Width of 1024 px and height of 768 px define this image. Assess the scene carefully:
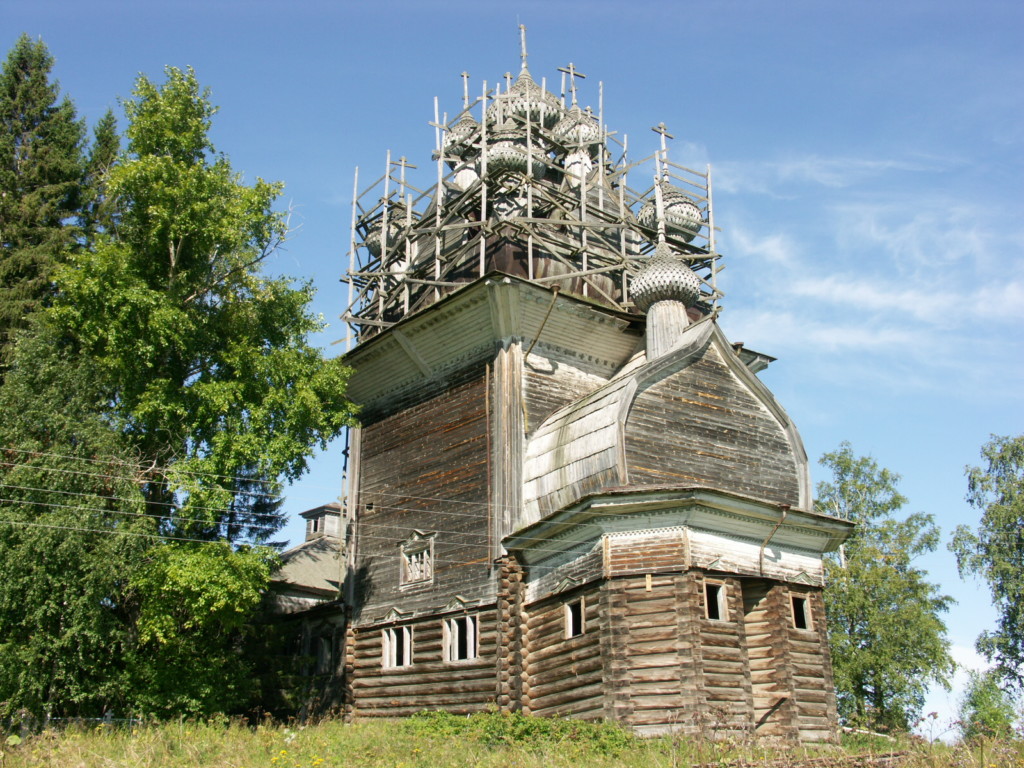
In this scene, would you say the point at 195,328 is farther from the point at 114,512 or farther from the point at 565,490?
the point at 565,490

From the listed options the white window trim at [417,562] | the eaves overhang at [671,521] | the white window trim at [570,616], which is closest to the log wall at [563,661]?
the white window trim at [570,616]

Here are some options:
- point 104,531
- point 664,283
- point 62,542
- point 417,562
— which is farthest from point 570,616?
point 62,542

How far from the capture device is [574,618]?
59.8 ft

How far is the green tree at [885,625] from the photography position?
28750 mm

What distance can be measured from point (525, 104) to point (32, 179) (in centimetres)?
1561

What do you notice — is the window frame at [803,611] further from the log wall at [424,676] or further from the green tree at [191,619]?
the green tree at [191,619]

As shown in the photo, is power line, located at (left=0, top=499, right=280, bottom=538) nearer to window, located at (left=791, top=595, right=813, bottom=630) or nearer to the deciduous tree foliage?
the deciduous tree foliage

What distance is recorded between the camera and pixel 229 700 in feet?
66.7

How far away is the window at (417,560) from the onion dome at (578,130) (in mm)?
14131

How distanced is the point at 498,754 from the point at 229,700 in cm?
923

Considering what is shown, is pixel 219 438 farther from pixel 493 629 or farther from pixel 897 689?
pixel 897 689

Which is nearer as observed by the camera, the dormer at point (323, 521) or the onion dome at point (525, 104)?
the onion dome at point (525, 104)

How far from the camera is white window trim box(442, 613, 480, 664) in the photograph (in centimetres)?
2033

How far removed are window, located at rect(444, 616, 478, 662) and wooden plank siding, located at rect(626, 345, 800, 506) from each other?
5.41 meters
